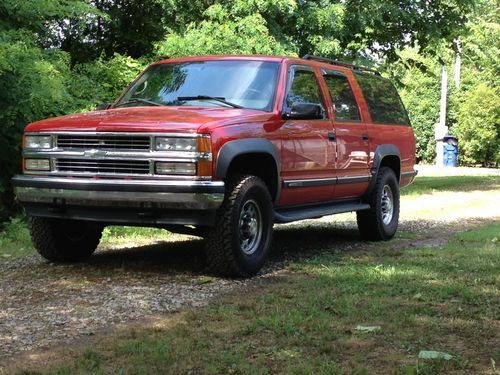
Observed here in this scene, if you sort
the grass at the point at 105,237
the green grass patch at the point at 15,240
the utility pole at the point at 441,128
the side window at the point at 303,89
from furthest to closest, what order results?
the utility pole at the point at 441,128, the grass at the point at 105,237, the green grass patch at the point at 15,240, the side window at the point at 303,89

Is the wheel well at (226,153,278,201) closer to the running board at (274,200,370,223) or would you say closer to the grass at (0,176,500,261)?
the running board at (274,200,370,223)

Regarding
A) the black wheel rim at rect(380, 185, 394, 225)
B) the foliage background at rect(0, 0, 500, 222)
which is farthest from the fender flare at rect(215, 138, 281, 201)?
the foliage background at rect(0, 0, 500, 222)

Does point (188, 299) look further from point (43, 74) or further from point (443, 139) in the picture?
point (443, 139)

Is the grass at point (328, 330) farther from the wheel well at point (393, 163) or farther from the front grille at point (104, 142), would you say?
the wheel well at point (393, 163)

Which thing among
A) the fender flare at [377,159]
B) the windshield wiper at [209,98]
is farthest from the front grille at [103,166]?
the fender flare at [377,159]

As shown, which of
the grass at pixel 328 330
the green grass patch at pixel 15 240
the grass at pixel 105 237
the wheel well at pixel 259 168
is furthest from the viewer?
the grass at pixel 105 237

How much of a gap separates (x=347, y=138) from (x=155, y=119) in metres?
2.82

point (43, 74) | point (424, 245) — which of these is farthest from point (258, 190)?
point (43, 74)

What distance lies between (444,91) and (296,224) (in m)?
24.8

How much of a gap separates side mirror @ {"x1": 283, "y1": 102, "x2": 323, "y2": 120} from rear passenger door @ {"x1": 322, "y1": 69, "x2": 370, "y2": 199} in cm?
99

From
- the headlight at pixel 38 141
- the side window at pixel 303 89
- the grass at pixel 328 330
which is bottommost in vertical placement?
the grass at pixel 328 330

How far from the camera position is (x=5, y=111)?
1026 centimetres

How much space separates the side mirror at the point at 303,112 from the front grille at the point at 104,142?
1.58 m

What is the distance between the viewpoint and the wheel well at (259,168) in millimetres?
6430
